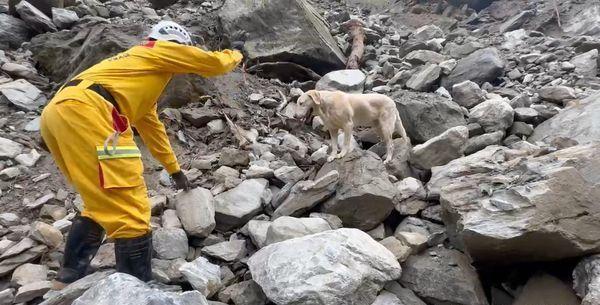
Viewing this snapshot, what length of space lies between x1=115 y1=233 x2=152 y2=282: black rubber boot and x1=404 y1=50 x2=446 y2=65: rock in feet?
25.5

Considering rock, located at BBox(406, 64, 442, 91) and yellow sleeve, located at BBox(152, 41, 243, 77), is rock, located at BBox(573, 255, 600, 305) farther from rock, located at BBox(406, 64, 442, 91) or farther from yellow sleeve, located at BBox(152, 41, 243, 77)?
rock, located at BBox(406, 64, 442, 91)

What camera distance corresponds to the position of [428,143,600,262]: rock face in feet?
A: 11.3

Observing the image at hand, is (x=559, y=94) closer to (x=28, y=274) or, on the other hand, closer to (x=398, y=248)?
(x=398, y=248)

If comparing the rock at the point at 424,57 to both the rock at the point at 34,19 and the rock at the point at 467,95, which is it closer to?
the rock at the point at 467,95

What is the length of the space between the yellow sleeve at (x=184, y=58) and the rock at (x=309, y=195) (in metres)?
1.43

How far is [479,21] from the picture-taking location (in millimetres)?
15148

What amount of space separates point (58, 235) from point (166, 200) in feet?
3.39

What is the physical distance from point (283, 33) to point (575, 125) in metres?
5.83

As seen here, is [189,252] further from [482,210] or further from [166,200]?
[482,210]

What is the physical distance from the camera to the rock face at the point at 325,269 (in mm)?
3354

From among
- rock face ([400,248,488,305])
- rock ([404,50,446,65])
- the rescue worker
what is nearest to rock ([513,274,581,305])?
rock face ([400,248,488,305])

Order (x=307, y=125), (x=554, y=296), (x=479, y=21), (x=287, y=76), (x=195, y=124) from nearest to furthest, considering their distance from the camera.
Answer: (x=554, y=296)
(x=195, y=124)
(x=307, y=125)
(x=287, y=76)
(x=479, y=21)

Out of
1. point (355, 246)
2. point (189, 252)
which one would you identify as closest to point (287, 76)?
point (189, 252)

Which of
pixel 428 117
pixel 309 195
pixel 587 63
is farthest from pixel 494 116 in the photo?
pixel 587 63
